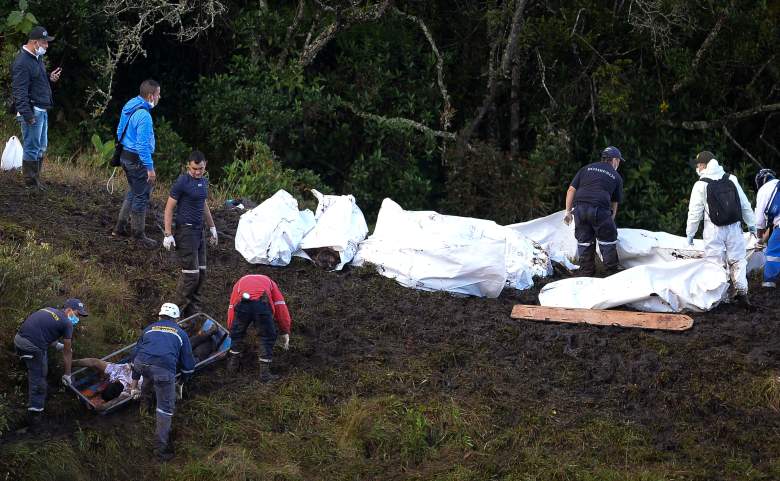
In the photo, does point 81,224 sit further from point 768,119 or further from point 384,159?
point 768,119

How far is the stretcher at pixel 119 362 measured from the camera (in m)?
8.20

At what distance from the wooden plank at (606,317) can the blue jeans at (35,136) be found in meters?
5.32

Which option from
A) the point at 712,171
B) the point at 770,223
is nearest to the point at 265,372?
the point at 712,171

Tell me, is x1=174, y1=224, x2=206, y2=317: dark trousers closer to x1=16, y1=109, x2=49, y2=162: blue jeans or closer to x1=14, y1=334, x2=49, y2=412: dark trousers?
x1=14, y1=334, x2=49, y2=412: dark trousers

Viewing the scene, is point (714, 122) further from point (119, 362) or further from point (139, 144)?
point (119, 362)

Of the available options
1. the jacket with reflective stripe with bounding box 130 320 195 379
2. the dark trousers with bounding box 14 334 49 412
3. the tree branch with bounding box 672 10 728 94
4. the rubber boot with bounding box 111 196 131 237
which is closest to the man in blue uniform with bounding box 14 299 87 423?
the dark trousers with bounding box 14 334 49 412

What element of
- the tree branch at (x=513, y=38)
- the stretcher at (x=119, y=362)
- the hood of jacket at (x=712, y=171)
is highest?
the tree branch at (x=513, y=38)

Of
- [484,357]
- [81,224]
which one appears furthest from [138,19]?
[484,357]

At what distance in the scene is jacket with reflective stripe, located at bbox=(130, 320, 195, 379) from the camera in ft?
26.0

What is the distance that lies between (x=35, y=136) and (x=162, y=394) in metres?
4.47

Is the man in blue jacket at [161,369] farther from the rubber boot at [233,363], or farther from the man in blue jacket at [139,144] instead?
the man in blue jacket at [139,144]

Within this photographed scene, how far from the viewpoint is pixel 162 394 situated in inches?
312

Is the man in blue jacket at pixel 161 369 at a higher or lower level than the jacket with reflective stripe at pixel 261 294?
lower

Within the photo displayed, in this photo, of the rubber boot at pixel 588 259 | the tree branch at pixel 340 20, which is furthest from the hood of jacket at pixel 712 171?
the tree branch at pixel 340 20
